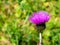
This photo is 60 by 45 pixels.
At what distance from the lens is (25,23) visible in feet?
10.8

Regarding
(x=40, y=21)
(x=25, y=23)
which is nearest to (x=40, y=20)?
(x=40, y=21)

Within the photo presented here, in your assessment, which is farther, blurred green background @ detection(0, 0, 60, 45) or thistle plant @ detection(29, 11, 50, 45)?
blurred green background @ detection(0, 0, 60, 45)

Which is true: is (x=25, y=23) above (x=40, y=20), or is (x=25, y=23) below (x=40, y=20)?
above

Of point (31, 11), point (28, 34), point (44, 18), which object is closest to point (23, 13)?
point (31, 11)

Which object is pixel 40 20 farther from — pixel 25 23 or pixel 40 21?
pixel 25 23

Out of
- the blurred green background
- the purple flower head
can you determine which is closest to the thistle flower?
the purple flower head

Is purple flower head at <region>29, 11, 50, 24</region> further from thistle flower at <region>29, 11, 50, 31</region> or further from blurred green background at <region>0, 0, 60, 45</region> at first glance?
blurred green background at <region>0, 0, 60, 45</region>

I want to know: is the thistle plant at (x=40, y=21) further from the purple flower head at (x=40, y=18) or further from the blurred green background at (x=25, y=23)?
the blurred green background at (x=25, y=23)

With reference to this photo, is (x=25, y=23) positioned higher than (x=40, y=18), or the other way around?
(x=25, y=23)

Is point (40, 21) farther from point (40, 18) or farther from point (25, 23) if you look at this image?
point (25, 23)

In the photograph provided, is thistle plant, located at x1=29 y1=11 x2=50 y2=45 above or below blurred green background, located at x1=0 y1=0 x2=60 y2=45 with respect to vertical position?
below

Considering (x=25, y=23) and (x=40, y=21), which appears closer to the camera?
(x=40, y=21)

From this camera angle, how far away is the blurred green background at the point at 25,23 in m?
3.20

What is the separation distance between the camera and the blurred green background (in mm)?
3201
